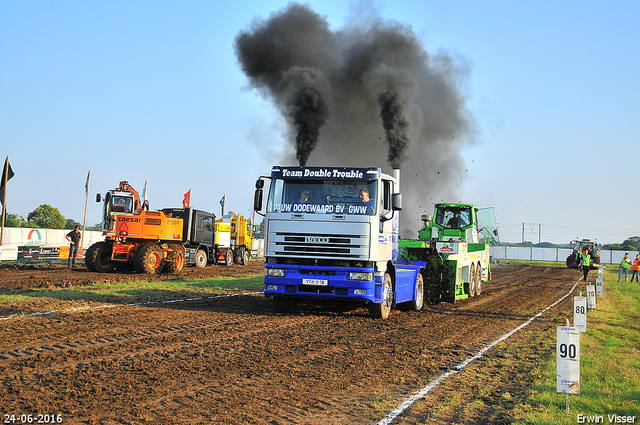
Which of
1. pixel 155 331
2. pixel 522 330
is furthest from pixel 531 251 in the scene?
pixel 155 331

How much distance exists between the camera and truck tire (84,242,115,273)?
22547 millimetres

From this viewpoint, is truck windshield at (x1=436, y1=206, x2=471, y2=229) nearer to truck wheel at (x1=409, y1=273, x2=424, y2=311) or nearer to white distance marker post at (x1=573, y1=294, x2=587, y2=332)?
truck wheel at (x1=409, y1=273, x2=424, y2=311)

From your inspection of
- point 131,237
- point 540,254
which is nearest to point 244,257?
point 131,237

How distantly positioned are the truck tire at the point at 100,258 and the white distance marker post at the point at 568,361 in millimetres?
20489

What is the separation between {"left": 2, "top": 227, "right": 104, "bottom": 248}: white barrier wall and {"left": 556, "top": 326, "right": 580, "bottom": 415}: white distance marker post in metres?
41.2

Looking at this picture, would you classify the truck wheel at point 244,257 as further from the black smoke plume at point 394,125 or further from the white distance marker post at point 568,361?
the white distance marker post at point 568,361

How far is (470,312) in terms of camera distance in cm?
1436

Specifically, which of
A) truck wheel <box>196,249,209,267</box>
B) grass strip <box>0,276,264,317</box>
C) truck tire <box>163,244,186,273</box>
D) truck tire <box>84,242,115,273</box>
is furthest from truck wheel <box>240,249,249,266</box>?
grass strip <box>0,276,264,317</box>

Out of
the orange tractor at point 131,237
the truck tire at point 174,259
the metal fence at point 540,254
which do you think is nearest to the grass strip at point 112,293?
the orange tractor at point 131,237

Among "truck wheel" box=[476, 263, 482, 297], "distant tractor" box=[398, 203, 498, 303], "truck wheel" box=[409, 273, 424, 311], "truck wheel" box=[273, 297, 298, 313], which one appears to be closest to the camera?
"truck wheel" box=[273, 297, 298, 313]

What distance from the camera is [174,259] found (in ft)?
77.6

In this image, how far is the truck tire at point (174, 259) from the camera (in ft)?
77.4

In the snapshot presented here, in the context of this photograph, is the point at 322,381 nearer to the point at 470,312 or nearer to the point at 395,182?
the point at 395,182

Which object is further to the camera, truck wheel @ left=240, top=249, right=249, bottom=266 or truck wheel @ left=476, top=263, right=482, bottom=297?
truck wheel @ left=240, top=249, right=249, bottom=266
